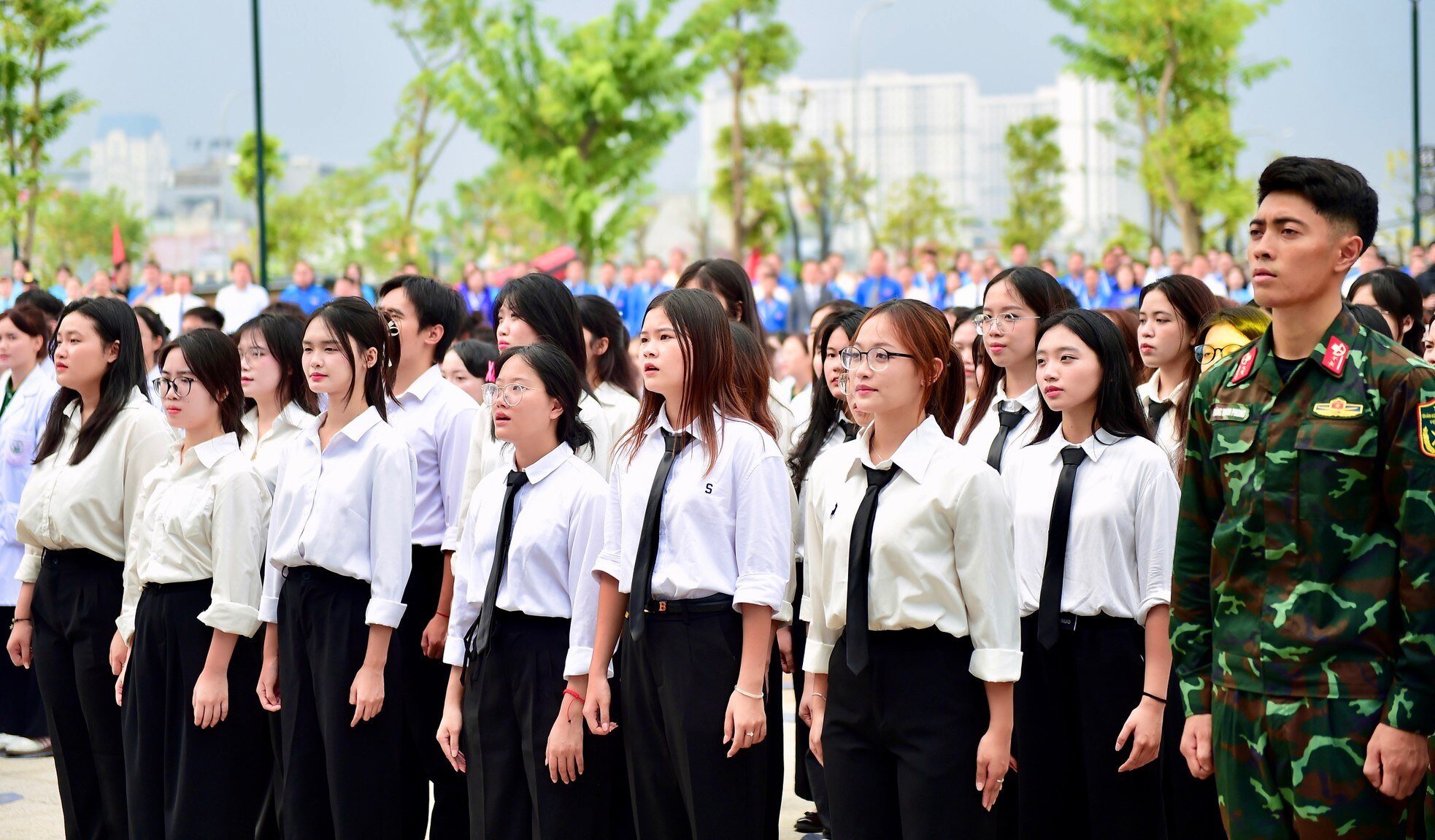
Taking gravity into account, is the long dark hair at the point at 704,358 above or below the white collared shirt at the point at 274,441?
above

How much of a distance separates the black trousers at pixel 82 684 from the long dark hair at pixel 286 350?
0.97m

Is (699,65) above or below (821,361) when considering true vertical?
above

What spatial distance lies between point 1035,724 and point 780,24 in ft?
89.4

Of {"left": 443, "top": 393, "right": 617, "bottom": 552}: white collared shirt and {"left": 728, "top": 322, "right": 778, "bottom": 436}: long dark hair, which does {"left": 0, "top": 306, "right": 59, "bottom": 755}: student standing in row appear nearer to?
{"left": 443, "top": 393, "right": 617, "bottom": 552}: white collared shirt

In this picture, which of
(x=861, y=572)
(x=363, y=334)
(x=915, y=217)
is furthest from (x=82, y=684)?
(x=915, y=217)

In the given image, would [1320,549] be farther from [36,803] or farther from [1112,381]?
[36,803]

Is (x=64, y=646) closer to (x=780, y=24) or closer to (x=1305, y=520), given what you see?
(x=1305, y=520)

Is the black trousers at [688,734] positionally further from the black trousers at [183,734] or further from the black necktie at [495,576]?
the black trousers at [183,734]

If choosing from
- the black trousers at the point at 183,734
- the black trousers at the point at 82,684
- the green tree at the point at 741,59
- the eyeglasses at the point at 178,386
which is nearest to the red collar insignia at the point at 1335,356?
the black trousers at the point at 183,734

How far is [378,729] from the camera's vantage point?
4.37 metres

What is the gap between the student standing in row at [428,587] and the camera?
482 centimetres

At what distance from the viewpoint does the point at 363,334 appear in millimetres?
4566

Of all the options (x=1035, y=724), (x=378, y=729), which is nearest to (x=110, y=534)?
(x=378, y=729)

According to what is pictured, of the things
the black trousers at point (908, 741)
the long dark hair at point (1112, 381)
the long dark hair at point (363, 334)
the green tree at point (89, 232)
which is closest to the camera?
the black trousers at point (908, 741)
